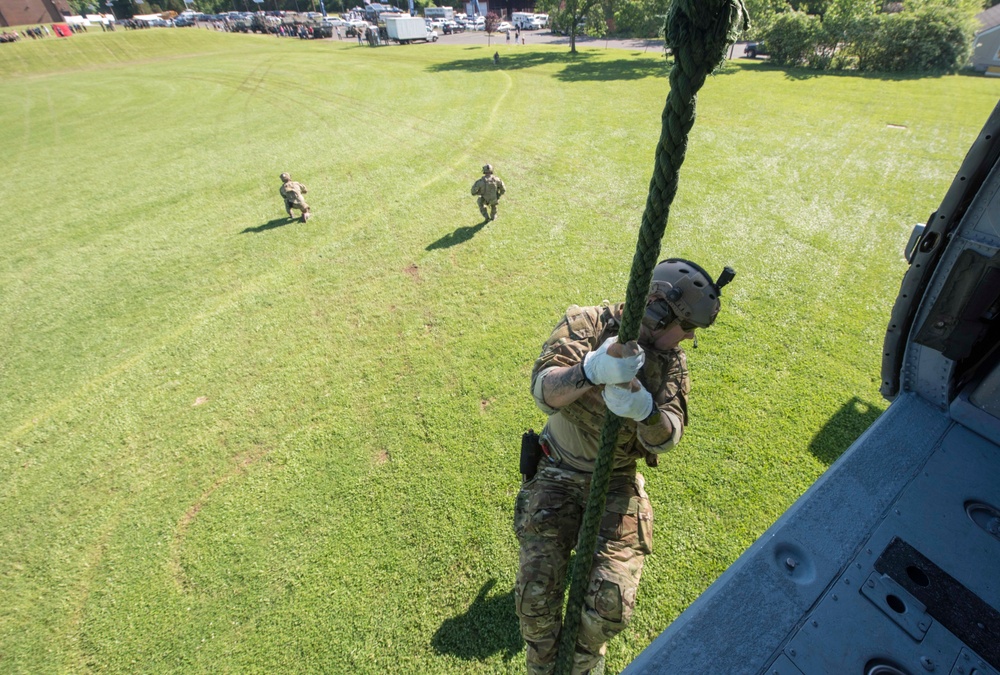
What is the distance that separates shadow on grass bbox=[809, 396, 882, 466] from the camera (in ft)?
16.1

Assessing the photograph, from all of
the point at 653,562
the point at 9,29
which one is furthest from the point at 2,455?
the point at 9,29

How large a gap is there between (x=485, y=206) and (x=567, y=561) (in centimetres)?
858

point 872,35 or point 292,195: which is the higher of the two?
point 872,35

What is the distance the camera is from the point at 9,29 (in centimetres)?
5062

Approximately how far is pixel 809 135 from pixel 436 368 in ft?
51.3

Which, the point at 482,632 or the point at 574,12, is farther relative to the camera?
the point at 574,12

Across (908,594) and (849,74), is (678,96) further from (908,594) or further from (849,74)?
(849,74)

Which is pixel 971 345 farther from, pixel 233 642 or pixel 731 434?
pixel 233 642

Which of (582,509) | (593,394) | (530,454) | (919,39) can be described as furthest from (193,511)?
(919,39)

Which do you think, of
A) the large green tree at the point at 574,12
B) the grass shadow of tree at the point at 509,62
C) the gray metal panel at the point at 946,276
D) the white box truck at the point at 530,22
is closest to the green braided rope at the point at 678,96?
the gray metal panel at the point at 946,276

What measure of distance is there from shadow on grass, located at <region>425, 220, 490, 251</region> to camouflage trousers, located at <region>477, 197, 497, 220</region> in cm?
23

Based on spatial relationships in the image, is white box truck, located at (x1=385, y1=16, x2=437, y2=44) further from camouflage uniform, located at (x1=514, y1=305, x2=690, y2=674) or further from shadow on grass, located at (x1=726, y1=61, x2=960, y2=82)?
camouflage uniform, located at (x1=514, y1=305, x2=690, y2=674)

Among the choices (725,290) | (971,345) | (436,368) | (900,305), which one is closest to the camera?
(971,345)

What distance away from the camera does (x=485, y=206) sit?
408 inches
